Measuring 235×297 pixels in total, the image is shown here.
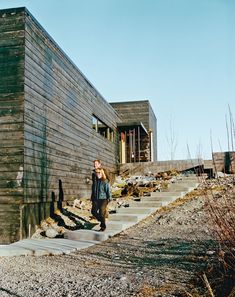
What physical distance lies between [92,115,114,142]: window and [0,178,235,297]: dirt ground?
8.10 m

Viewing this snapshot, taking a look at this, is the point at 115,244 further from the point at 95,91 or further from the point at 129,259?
the point at 95,91

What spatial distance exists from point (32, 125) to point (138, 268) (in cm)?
510

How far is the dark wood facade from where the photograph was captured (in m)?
8.42

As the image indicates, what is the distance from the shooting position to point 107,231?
8.80 m

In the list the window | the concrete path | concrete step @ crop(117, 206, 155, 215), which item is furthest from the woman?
the window

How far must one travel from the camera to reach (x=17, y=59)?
885 cm

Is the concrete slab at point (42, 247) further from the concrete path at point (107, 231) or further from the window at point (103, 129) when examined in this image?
the window at point (103, 129)

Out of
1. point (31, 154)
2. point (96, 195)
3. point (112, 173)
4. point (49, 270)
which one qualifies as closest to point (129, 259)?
point (49, 270)

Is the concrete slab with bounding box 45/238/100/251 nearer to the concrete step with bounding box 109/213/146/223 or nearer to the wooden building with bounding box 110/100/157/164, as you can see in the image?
the concrete step with bounding box 109/213/146/223

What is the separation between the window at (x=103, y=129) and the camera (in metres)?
15.8

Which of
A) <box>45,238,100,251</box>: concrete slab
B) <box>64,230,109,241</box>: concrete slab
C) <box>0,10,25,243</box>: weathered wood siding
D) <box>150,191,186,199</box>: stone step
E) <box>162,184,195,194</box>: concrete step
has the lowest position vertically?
<box>45,238,100,251</box>: concrete slab

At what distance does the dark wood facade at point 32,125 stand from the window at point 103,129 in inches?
127

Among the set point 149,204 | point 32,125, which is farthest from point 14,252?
point 149,204

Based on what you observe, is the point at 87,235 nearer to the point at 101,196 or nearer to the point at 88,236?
the point at 88,236
